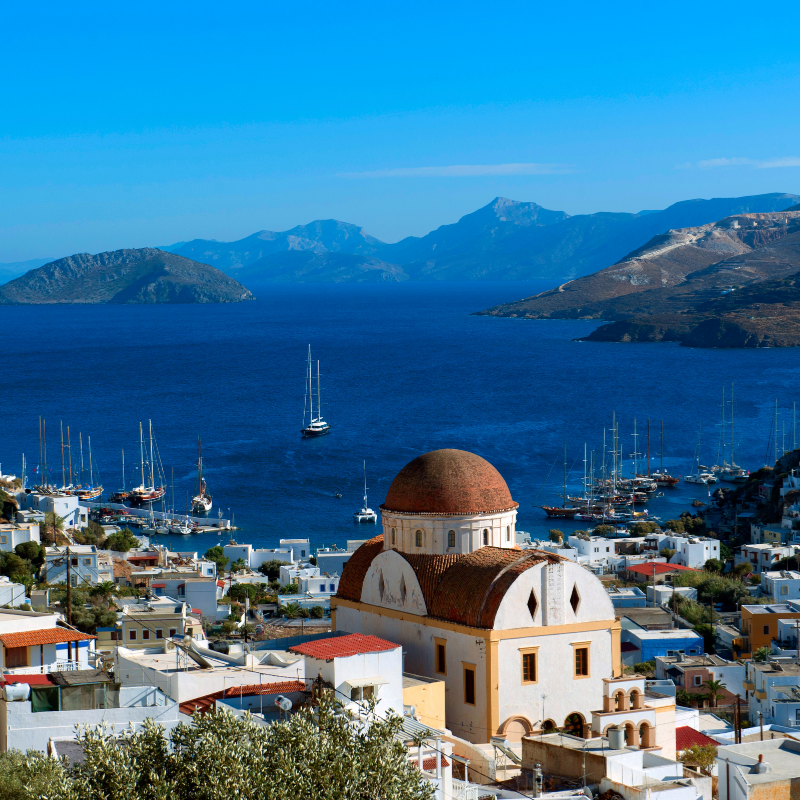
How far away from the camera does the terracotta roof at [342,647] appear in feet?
64.9

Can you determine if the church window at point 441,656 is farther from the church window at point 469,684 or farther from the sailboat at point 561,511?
the sailboat at point 561,511

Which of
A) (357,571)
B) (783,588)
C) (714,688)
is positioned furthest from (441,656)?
(783,588)

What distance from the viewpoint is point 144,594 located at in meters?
47.3

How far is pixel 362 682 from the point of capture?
19562 millimetres

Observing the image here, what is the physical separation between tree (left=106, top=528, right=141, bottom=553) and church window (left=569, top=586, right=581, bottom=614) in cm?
4126

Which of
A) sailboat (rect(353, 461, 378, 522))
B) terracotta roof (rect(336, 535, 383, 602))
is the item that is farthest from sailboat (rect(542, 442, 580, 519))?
terracotta roof (rect(336, 535, 383, 602))

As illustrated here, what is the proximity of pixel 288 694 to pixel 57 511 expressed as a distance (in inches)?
1993

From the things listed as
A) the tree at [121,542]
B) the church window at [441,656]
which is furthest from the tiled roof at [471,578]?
the tree at [121,542]

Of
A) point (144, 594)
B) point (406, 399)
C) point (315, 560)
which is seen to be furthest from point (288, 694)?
point (406, 399)

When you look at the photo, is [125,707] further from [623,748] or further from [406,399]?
[406,399]

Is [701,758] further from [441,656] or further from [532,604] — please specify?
[441,656]

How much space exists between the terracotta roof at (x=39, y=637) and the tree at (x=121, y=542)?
40.9m

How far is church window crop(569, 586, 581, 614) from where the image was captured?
2391 centimetres

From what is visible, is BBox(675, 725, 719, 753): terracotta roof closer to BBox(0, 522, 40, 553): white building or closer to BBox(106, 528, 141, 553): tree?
BBox(0, 522, 40, 553): white building
